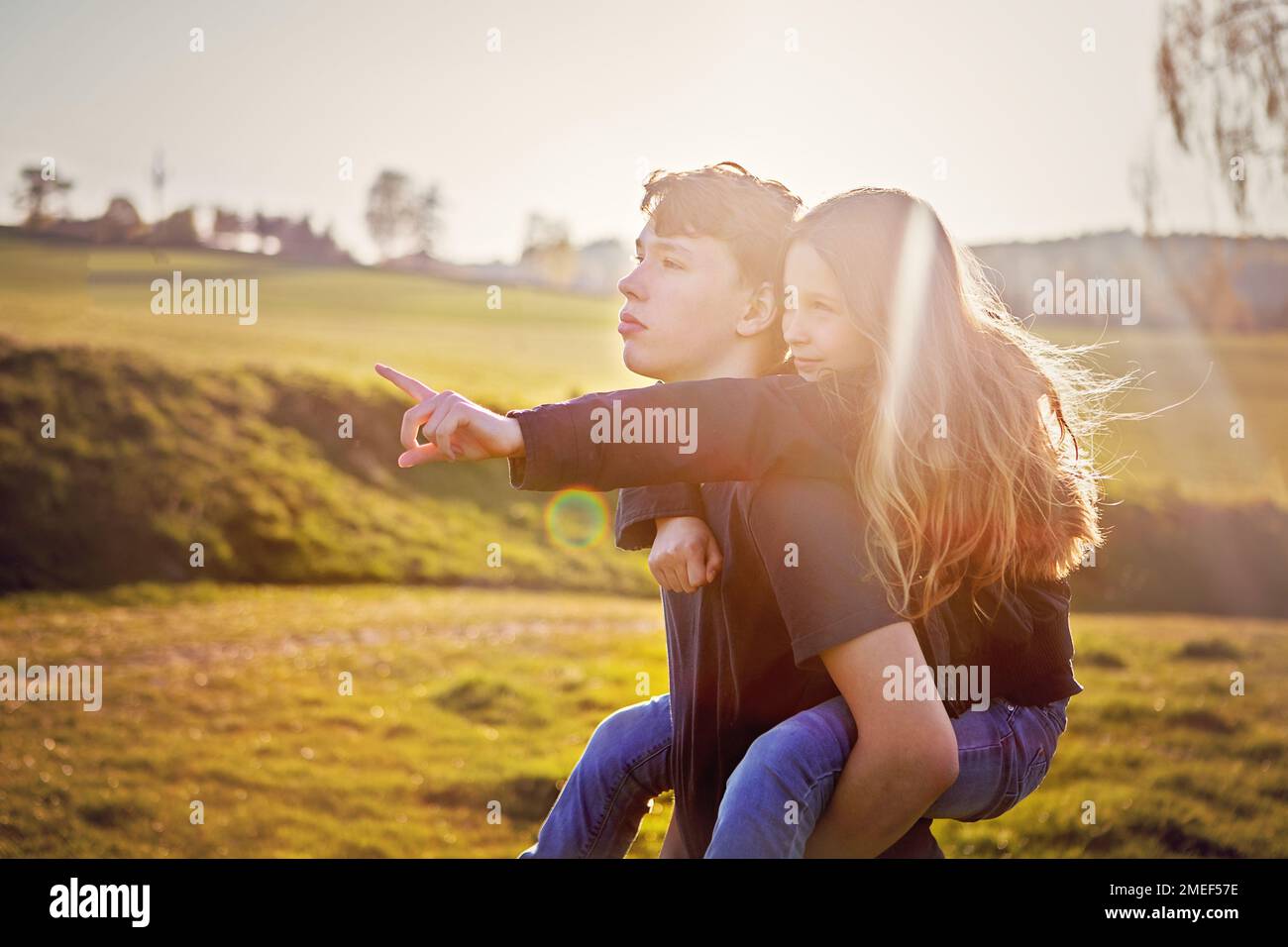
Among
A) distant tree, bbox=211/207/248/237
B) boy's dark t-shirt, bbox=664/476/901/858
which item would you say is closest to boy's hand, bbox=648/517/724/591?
boy's dark t-shirt, bbox=664/476/901/858

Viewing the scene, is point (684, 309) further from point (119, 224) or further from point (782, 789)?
point (119, 224)

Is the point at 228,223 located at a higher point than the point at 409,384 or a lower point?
higher

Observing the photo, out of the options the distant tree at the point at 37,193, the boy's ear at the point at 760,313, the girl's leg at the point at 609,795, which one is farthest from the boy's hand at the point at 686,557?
the distant tree at the point at 37,193

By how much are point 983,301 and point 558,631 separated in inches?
405

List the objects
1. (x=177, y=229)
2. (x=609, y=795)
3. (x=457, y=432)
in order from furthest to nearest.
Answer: (x=177, y=229) → (x=609, y=795) → (x=457, y=432)

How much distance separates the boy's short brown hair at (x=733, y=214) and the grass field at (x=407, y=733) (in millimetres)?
4161

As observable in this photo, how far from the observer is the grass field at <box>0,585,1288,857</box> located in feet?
21.0

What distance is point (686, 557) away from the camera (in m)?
2.40

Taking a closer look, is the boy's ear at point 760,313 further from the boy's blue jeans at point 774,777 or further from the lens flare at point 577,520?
the lens flare at point 577,520

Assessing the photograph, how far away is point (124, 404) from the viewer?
16.9m

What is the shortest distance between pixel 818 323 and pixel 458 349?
26979 mm

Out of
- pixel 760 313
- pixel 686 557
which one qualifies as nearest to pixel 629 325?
pixel 760 313

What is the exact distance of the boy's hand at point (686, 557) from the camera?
2.39 meters
